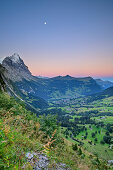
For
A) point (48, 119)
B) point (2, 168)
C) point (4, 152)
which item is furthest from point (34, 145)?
point (48, 119)

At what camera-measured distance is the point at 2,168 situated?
9.70ft

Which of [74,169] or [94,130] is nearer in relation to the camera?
[74,169]

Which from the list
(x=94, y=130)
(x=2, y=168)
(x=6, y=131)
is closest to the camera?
(x=2, y=168)

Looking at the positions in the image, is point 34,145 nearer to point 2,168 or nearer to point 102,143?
point 2,168

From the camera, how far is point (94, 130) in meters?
194

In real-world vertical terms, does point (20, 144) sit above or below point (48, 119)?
above

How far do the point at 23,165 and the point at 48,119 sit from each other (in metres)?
14.0

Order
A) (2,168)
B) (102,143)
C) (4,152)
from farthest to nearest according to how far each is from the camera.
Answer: (102,143) < (4,152) < (2,168)

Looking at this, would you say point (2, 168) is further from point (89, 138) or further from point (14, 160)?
point (89, 138)

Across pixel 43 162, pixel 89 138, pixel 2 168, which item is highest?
pixel 2 168

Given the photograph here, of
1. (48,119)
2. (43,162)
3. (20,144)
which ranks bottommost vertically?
(48,119)

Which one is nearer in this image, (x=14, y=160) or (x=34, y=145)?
(x=14, y=160)

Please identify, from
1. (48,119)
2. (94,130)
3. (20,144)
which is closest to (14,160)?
(20,144)

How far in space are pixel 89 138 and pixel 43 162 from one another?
189 meters
